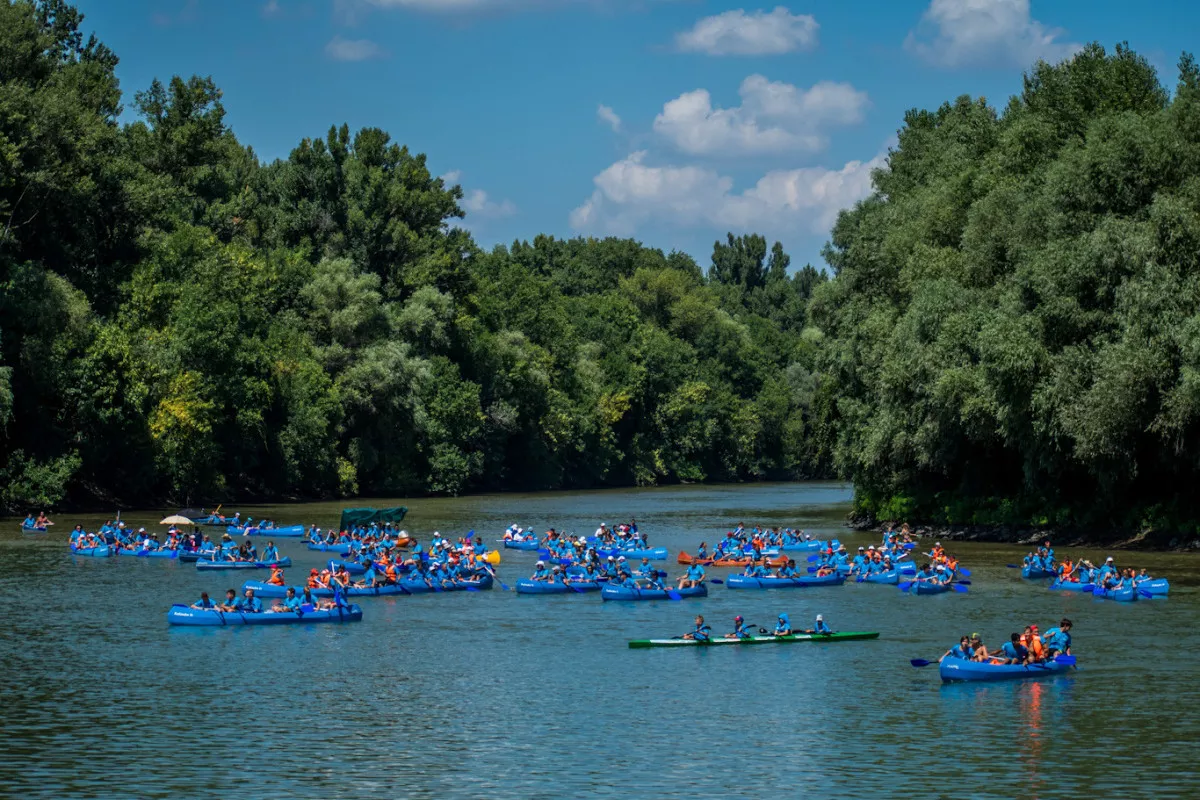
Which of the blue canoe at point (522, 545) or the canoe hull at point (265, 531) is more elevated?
the canoe hull at point (265, 531)

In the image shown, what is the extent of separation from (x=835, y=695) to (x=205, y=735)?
1369 cm

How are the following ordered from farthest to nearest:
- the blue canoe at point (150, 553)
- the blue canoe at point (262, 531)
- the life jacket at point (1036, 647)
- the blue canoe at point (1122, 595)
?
the blue canoe at point (262, 531)
the blue canoe at point (150, 553)
the blue canoe at point (1122, 595)
the life jacket at point (1036, 647)

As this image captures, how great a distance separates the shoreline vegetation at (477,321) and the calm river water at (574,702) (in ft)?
31.8

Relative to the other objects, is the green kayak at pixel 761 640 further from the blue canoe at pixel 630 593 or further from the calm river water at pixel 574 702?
the blue canoe at pixel 630 593

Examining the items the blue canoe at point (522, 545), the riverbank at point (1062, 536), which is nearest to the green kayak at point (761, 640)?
the riverbank at point (1062, 536)

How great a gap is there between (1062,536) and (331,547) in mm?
30694

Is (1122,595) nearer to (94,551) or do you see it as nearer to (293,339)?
(94,551)

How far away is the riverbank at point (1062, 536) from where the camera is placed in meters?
55.8

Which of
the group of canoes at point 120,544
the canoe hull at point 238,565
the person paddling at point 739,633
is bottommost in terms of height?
the person paddling at point 739,633

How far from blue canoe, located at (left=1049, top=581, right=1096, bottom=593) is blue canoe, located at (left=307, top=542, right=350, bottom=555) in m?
28.8

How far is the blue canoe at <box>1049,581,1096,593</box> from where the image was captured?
159ft

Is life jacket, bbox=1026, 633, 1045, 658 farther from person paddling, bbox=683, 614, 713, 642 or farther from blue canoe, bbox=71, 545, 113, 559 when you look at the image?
blue canoe, bbox=71, 545, 113, 559

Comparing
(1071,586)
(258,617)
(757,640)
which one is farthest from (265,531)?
(1071,586)

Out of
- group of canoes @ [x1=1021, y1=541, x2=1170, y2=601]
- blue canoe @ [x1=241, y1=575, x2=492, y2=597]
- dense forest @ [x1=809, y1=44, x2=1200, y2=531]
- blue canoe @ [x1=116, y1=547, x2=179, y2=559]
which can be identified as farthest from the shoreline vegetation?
blue canoe @ [x1=241, y1=575, x2=492, y2=597]
